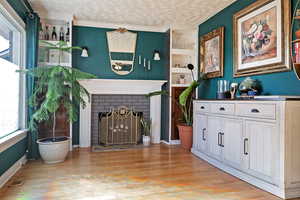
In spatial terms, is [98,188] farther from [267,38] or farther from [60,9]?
[60,9]

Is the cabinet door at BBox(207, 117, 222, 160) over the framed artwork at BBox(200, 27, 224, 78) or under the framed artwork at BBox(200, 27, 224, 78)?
under

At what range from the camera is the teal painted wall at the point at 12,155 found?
237 centimetres

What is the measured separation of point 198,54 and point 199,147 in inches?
81.9

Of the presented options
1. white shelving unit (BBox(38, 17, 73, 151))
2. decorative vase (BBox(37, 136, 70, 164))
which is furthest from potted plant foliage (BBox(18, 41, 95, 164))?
white shelving unit (BBox(38, 17, 73, 151))

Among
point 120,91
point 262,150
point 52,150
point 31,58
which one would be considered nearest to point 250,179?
point 262,150

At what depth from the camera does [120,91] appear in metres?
4.35

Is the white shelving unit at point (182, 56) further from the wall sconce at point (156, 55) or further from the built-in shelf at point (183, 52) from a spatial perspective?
the wall sconce at point (156, 55)

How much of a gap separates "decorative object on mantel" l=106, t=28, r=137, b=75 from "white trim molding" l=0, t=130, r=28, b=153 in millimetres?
2119

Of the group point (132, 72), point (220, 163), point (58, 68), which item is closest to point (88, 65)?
point (132, 72)

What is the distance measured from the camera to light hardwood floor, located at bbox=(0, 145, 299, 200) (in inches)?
81.9

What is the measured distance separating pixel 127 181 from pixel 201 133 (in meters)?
1.59

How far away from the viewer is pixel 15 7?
2754mm

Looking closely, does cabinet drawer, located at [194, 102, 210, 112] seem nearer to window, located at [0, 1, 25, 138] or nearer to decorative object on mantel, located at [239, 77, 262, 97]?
decorative object on mantel, located at [239, 77, 262, 97]

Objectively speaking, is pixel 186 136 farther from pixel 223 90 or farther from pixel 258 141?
pixel 258 141
